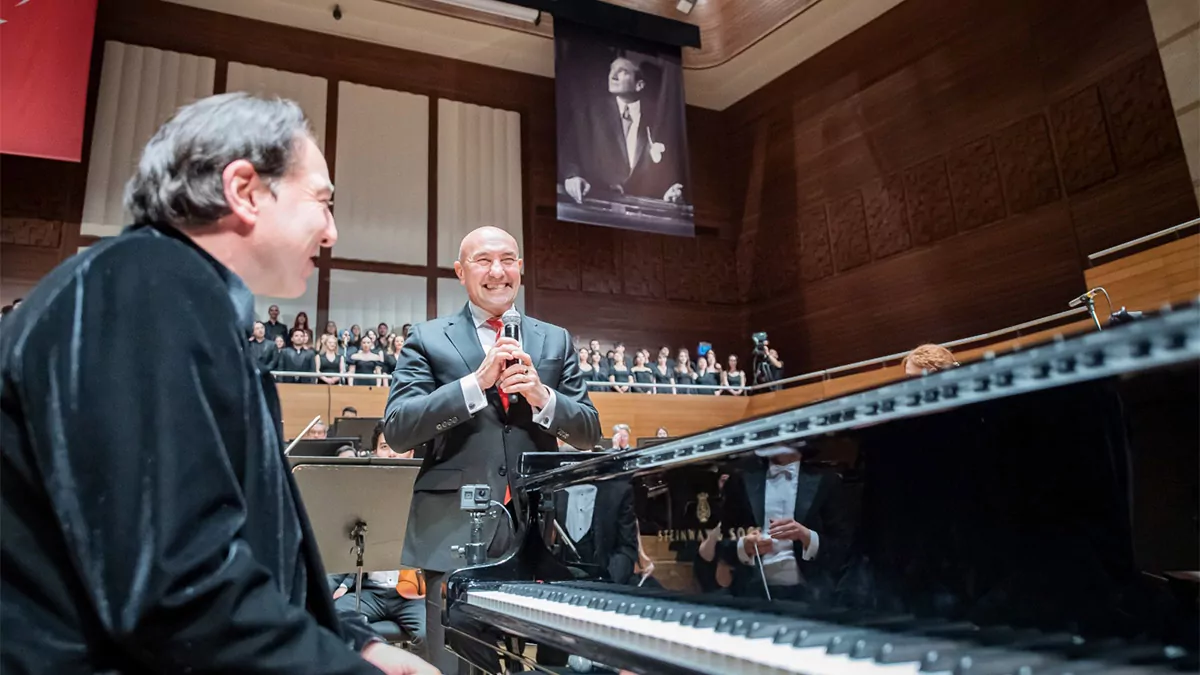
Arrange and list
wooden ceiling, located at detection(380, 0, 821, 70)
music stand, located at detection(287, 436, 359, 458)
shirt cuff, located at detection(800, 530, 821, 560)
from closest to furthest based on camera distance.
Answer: shirt cuff, located at detection(800, 530, 821, 560) → music stand, located at detection(287, 436, 359, 458) → wooden ceiling, located at detection(380, 0, 821, 70)

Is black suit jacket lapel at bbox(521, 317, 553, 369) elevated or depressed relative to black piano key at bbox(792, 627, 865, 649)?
elevated

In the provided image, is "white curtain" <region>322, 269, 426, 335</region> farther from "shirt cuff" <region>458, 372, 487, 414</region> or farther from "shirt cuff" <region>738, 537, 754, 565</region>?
"shirt cuff" <region>738, 537, 754, 565</region>

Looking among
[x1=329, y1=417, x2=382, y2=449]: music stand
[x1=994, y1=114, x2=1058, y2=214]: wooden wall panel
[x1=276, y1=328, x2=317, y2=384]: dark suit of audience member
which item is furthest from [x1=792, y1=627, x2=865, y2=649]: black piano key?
[x1=994, y1=114, x2=1058, y2=214]: wooden wall panel

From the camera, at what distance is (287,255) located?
1.01m

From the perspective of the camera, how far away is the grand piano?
2.35 feet

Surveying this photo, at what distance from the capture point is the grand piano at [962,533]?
2.35 ft

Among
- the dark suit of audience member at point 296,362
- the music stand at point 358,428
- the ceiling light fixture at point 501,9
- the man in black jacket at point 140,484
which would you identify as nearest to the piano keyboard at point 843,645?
the man in black jacket at point 140,484

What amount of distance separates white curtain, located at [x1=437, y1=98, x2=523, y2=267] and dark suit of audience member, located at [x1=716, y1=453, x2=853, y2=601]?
29.6 ft

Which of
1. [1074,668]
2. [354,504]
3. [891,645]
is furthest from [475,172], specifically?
[1074,668]

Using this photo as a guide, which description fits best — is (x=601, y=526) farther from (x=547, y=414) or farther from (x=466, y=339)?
(x=466, y=339)

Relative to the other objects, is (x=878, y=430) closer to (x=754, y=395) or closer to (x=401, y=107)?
(x=754, y=395)

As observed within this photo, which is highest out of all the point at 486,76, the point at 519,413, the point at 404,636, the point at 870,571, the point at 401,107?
the point at 486,76

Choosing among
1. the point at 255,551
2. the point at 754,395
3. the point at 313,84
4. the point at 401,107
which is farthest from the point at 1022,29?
the point at 255,551

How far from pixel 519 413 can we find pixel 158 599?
131cm
